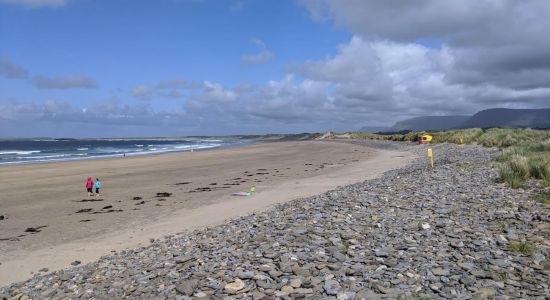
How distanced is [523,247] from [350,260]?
298cm

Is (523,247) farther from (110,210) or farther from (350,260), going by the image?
(110,210)

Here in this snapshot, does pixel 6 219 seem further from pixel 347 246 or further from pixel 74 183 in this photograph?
pixel 347 246

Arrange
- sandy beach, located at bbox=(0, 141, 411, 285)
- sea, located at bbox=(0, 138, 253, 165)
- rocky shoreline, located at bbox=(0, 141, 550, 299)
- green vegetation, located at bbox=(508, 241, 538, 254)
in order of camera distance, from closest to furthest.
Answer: rocky shoreline, located at bbox=(0, 141, 550, 299), green vegetation, located at bbox=(508, 241, 538, 254), sandy beach, located at bbox=(0, 141, 411, 285), sea, located at bbox=(0, 138, 253, 165)

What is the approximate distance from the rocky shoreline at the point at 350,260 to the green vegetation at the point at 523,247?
35mm

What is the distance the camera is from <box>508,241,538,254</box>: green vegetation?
6803 millimetres

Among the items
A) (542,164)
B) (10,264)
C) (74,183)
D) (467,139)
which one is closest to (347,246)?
(10,264)

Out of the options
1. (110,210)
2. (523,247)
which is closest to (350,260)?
(523,247)

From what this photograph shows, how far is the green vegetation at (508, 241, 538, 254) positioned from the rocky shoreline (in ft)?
0.12

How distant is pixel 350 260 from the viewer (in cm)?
685

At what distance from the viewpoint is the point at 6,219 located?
16531 mm

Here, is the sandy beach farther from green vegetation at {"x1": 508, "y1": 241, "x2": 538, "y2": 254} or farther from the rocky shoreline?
green vegetation at {"x1": 508, "y1": 241, "x2": 538, "y2": 254}

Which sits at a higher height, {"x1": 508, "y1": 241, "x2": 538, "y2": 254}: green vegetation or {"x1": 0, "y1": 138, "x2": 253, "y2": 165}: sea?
{"x1": 508, "y1": 241, "x2": 538, "y2": 254}: green vegetation

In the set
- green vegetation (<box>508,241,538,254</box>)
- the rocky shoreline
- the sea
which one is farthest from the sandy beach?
the sea

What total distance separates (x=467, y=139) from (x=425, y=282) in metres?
46.7
